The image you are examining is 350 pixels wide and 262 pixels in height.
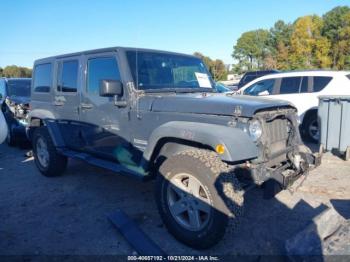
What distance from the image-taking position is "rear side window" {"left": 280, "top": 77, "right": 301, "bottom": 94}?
27.1 feet

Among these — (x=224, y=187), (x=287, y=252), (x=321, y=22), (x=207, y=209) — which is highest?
(x=321, y=22)

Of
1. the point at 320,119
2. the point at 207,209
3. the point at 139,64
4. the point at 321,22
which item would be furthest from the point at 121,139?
the point at 321,22

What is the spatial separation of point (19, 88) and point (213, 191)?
8.04 metres

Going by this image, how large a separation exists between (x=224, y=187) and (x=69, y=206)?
8.28 ft

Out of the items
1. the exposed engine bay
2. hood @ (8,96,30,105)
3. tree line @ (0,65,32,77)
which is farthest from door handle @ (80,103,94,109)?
tree line @ (0,65,32,77)

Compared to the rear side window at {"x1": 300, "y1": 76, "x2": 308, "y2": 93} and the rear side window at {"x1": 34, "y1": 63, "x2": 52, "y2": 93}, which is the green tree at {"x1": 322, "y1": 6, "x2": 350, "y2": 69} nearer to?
the rear side window at {"x1": 300, "y1": 76, "x2": 308, "y2": 93}

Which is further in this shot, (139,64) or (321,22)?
(321,22)

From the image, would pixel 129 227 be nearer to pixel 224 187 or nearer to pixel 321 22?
pixel 224 187

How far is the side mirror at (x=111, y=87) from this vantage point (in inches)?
138

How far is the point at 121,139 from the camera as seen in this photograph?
13.0 ft

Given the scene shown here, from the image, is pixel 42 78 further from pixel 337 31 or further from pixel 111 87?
pixel 337 31

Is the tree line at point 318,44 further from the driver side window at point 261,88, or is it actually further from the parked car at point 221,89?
the driver side window at point 261,88

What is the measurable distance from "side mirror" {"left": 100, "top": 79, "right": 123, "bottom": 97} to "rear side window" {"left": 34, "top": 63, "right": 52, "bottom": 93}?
7.22ft

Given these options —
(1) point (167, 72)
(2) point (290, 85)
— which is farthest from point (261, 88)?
(1) point (167, 72)
